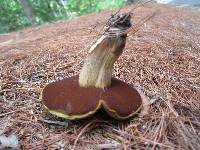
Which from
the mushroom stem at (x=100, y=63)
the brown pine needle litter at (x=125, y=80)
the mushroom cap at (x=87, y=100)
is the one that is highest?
the mushroom stem at (x=100, y=63)

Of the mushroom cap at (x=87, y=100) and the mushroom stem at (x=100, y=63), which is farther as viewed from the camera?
the mushroom stem at (x=100, y=63)

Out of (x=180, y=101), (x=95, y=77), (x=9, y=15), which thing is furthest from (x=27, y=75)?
(x=9, y=15)

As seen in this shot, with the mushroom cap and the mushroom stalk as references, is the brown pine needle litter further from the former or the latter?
the mushroom stalk

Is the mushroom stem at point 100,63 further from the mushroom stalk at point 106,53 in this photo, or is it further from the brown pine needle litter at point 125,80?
the brown pine needle litter at point 125,80

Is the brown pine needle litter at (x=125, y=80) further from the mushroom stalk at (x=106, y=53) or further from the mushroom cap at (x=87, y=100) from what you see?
the mushroom stalk at (x=106, y=53)

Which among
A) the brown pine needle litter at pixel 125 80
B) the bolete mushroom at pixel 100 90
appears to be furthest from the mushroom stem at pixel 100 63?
the brown pine needle litter at pixel 125 80

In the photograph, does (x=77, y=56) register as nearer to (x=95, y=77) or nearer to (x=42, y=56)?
(x=42, y=56)

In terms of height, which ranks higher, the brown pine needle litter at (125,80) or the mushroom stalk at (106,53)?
the mushroom stalk at (106,53)
